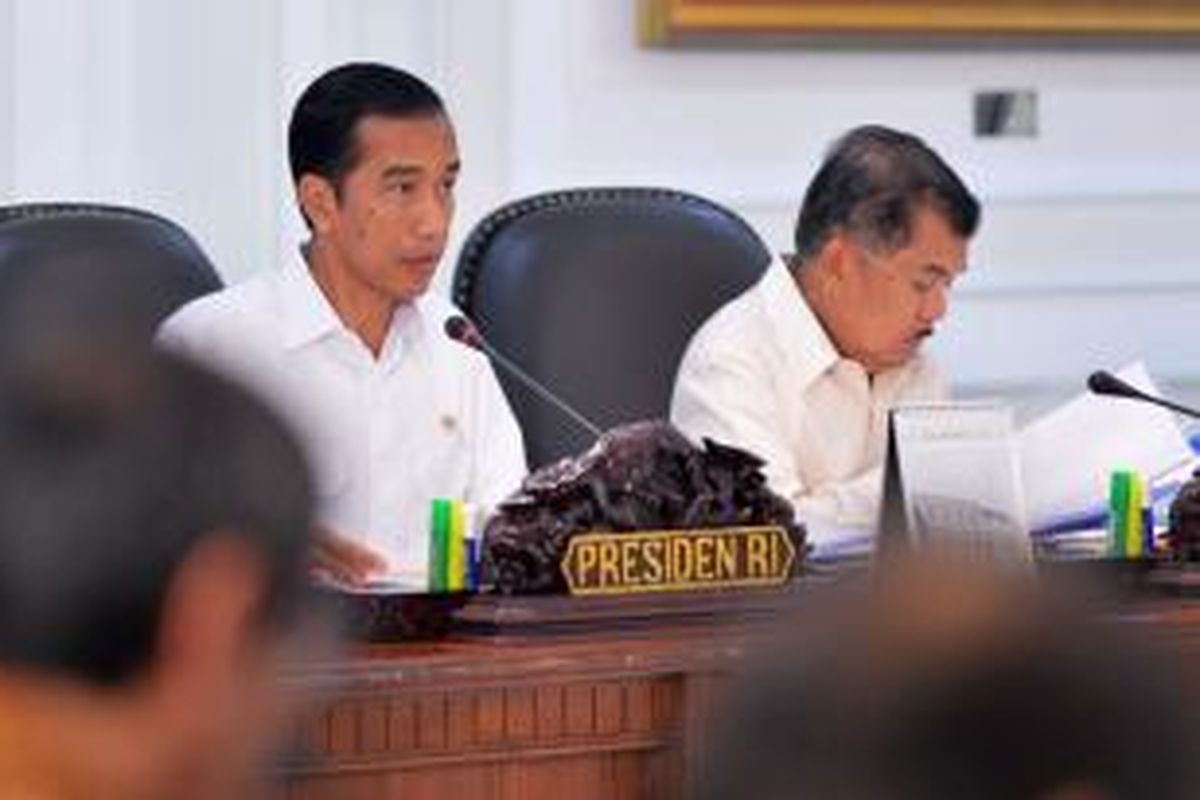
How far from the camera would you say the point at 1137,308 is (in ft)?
17.7

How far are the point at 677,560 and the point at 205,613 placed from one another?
79.7 inches

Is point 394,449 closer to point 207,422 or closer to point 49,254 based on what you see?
point 49,254

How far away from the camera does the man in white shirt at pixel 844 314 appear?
400 cm

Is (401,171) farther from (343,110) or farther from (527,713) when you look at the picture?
(527,713)

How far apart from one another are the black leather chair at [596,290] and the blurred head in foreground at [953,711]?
Result: 10.1 feet

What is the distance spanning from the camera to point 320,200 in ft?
13.0

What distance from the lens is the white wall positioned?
14.8ft

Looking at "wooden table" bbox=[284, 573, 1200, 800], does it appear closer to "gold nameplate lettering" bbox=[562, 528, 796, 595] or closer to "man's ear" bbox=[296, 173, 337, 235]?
"gold nameplate lettering" bbox=[562, 528, 796, 595]

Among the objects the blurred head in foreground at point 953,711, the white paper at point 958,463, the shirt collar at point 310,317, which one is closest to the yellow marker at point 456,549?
the white paper at point 958,463

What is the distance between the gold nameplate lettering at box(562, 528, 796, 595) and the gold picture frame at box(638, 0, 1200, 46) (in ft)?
6.21

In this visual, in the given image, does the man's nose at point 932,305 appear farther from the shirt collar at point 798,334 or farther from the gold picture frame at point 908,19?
the gold picture frame at point 908,19

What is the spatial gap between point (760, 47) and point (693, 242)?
843 millimetres

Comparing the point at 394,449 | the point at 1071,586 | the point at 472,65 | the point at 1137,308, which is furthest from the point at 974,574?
the point at 1137,308

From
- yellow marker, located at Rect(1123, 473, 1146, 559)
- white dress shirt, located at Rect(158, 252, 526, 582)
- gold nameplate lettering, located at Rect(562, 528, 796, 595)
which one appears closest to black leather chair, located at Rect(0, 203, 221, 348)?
white dress shirt, located at Rect(158, 252, 526, 582)
